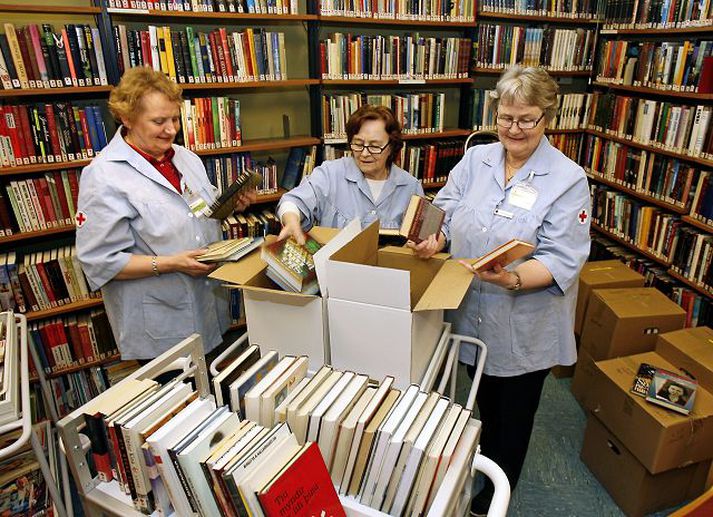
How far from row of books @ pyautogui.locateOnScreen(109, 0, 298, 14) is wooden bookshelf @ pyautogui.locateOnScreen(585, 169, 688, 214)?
2542 millimetres

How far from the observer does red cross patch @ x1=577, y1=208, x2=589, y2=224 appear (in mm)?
1560

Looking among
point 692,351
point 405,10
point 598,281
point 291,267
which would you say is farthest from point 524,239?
point 405,10

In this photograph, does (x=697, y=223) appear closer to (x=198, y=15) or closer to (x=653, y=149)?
(x=653, y=149)

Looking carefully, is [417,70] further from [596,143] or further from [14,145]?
[14,145]

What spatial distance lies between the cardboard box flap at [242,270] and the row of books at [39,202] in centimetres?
154

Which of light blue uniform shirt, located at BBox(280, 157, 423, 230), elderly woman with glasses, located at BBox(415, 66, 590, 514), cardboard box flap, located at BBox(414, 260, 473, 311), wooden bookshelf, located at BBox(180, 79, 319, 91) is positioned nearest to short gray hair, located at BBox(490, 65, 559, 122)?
elderly woman with glasses, located at BBox(415, 66, 590, 514)

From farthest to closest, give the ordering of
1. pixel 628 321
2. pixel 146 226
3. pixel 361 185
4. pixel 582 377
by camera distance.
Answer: pixel 582 377
pixel 628 321
pixel 361 185
pixel 146 226

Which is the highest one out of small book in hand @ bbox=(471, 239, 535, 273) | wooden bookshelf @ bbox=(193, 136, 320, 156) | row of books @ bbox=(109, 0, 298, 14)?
row of books @ bbox=(109, 0, 298, 14)

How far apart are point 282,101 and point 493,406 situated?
2363 mm

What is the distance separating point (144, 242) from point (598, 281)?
247 cm

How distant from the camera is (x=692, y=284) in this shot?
9.45 ft

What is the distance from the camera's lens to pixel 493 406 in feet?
6.38

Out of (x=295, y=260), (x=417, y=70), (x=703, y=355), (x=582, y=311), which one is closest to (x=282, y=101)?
(x=417, y=70)

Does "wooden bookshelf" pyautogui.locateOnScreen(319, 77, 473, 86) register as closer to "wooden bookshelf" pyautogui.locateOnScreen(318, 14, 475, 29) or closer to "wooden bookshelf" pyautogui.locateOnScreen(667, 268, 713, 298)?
"wooden bookshelf" pyautogui.locateOnScreen(318, 14, 475, 29)
